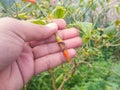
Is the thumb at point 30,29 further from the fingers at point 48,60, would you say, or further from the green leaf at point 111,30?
the green leaf at point 111,30

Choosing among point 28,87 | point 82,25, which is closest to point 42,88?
point 28,87

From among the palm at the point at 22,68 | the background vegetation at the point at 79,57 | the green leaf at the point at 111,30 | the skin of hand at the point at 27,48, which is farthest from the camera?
the background vegetation at the point at 79,57

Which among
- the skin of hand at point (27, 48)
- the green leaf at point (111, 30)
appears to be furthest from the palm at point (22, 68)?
the green leaf at point (111, 30)

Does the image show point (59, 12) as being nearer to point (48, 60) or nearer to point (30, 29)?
point (30, 29)

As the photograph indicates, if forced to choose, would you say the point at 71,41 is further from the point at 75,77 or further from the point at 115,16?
the point at 115,16

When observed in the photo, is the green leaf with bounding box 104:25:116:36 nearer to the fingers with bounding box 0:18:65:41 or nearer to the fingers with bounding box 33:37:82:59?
the fingers with bounding box 33:37:82:59

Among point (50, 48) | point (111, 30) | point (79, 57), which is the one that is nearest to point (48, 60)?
point (50, 48)

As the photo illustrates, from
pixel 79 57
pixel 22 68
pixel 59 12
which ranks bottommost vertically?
pixel 79 57
